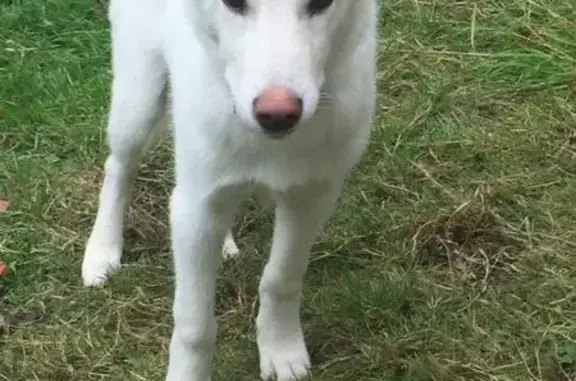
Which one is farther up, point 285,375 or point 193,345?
point 193,345

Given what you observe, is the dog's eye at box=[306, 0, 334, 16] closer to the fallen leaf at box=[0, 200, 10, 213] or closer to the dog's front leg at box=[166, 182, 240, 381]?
the dog's front leg at box=[166, 182, 240, 381]

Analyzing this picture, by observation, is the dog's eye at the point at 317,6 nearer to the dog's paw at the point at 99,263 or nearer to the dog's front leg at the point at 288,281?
the dog's front leg at the point at 288,281

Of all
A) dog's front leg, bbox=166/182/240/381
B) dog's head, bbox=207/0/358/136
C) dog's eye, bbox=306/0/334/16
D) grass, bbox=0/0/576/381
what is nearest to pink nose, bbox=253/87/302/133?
dog's head, bbox=207/0/358/136

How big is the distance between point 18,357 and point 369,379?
3.19 ft

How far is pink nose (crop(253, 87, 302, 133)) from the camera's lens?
263 centimetres

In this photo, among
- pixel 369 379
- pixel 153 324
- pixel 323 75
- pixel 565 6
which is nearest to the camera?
pixel 323 75

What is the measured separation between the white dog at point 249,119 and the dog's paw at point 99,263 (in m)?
0.41

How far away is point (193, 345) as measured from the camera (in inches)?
134

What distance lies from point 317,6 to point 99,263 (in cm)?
158

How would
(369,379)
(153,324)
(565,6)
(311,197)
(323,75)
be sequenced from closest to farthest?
(323,75)
(311,197)
(369,379)
(153,324)
(565,6)

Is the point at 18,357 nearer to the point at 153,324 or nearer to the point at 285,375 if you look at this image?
the point at 153,324

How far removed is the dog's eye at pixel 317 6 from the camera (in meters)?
2.72

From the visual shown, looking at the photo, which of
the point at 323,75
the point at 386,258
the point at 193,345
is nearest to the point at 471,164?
the point at 386,258

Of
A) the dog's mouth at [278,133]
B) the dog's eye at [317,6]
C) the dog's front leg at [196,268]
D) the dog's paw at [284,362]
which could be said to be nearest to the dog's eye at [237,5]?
the dog's eye at [317,6]
